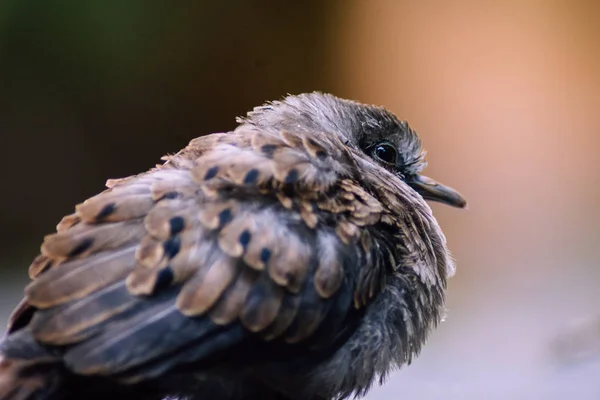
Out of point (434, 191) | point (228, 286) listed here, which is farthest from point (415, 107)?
point (228, 286)

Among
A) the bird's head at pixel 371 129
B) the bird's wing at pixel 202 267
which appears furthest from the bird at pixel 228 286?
the bird's head at pixel 371 129

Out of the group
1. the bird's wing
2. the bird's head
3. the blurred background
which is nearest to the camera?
the bird's wing

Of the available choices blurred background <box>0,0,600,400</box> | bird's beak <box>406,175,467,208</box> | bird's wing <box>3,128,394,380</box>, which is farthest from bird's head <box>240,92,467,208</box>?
blurred background <box>0,0,600,400</box>

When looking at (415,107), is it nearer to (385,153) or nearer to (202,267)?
(385,153)

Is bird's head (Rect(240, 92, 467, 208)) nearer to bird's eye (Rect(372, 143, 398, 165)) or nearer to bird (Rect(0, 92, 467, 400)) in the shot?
bird's eye (Rect(372, 143, 398, 165))

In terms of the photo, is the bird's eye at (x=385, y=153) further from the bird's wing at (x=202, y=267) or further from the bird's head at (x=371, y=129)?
the bird's wing at (x=202, y=267)

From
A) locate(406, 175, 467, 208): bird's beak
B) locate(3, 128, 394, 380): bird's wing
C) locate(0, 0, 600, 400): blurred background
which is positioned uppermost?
locate(0, 0, 600, 400): blurred background

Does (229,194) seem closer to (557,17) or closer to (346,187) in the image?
(346,187)
